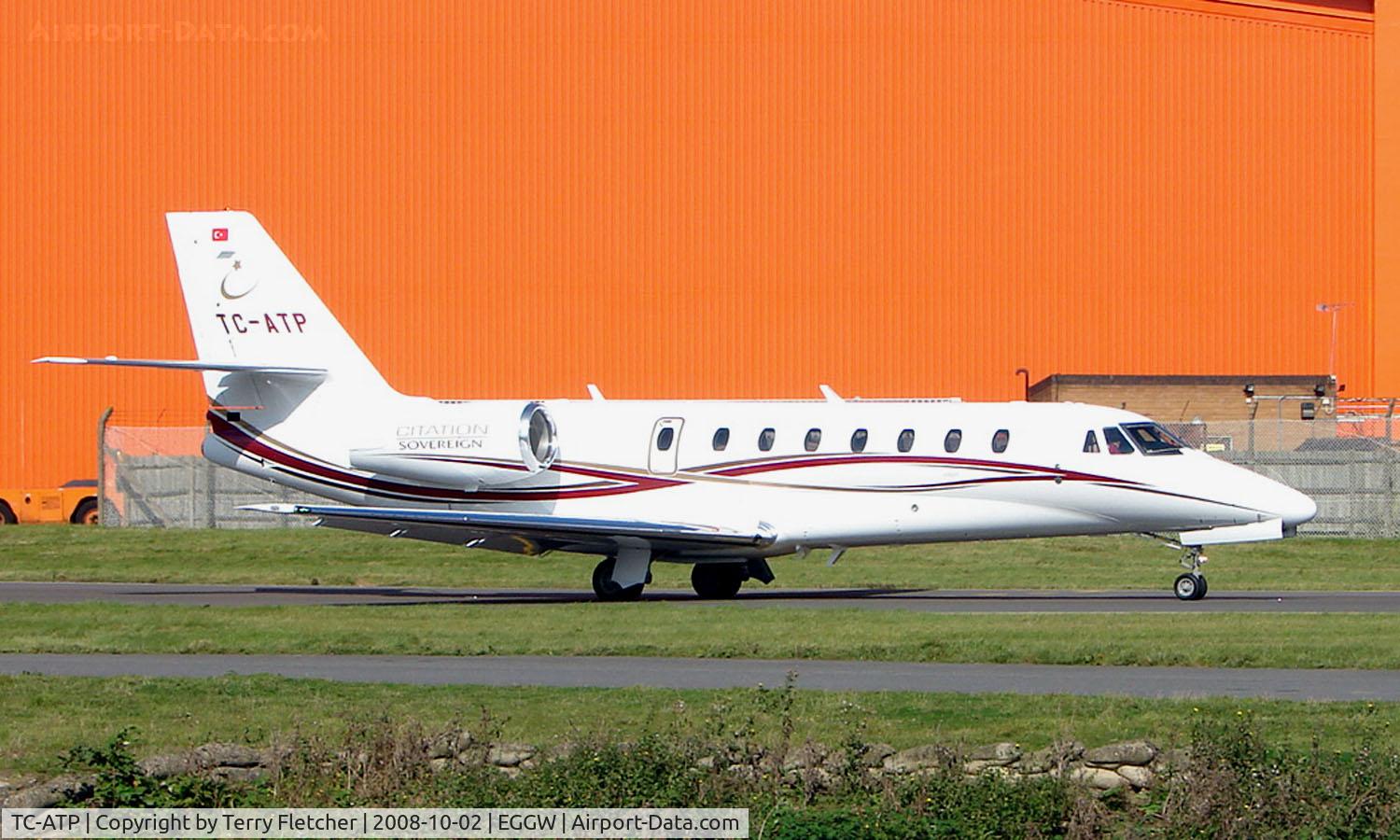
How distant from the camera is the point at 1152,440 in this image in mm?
26656

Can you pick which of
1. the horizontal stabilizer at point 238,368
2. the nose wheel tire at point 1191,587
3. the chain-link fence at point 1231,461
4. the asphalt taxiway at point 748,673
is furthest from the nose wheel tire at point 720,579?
the chain-link fence at point 1231,461

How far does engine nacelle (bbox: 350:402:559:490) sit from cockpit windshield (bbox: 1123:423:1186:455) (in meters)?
8.35

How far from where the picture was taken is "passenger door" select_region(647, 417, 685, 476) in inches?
1107

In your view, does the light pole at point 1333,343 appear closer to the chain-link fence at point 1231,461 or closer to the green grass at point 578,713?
the chain-link fence at point 1231,461

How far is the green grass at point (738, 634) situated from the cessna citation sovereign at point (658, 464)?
298 cm

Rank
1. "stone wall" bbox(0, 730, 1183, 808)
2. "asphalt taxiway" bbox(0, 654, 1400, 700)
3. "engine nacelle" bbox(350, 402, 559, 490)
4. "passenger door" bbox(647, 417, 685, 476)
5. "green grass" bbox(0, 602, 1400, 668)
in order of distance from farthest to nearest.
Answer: "engine nacelle" bbox(350, 402, 559, 490)
"passenger door" bbox(647, 417, 685, 476)
"green grass" bbox(0, 602, 1400, 668)
"asphalt taxiway" bbox(0, 654, 1400, 700)
"stone wall" bbox(0, 730, 1183, 808)

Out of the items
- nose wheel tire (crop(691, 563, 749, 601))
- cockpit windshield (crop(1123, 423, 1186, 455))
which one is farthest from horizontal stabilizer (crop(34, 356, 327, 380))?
cockpit windshield (crop(1123, 423, 1186, 455))

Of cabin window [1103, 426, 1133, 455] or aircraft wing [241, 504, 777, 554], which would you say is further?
cabin window [1103, 426, 1133, 455]

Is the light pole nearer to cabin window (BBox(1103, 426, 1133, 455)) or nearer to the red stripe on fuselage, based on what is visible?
cabin window (BBox(1103, 426, 1133, 455))

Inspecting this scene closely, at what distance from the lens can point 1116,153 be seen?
166 ft

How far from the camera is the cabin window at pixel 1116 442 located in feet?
86.9

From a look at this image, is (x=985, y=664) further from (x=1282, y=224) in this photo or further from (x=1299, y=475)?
(x=1282, y=224)

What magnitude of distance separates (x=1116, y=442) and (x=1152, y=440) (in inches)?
20.4

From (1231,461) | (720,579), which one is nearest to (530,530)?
(720,579)
